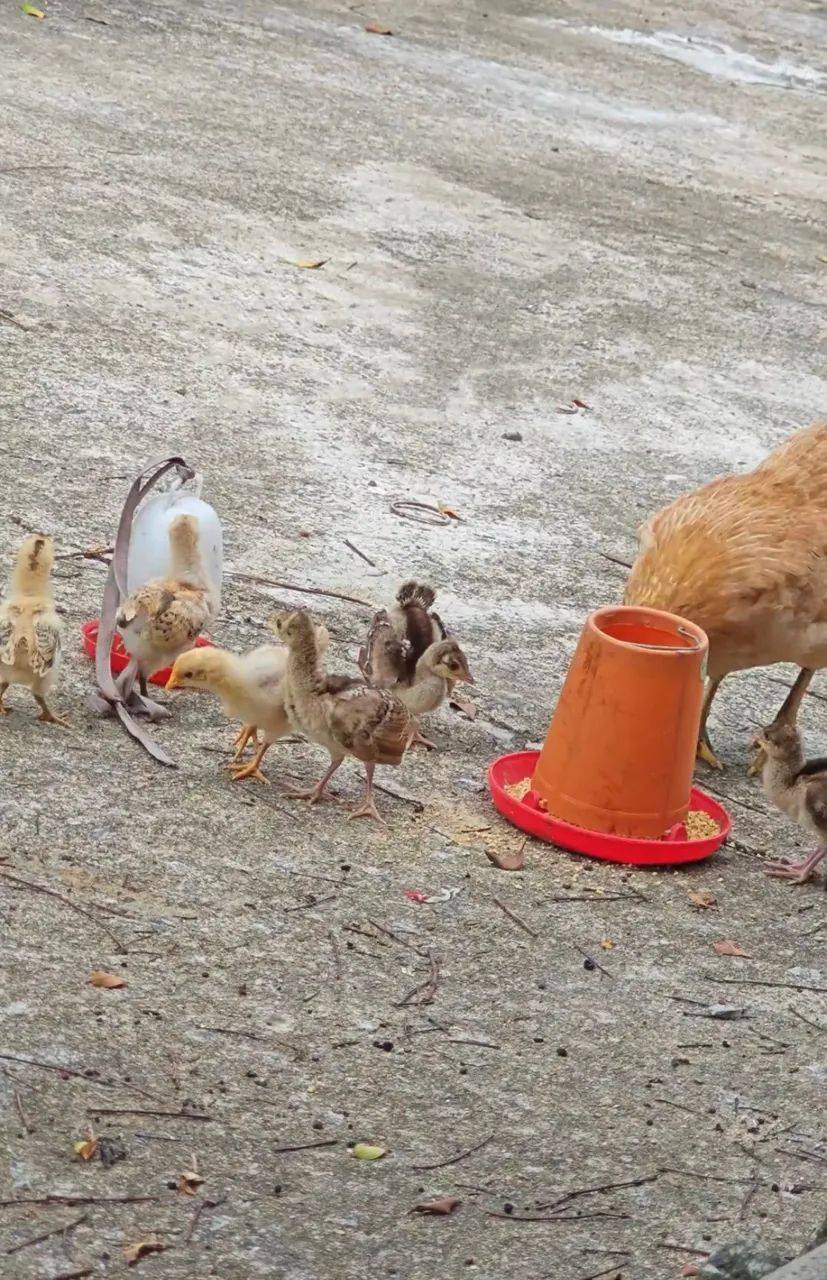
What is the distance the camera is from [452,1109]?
3904mm

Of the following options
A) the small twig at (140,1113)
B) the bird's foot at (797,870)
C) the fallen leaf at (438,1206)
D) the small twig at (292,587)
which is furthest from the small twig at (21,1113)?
the small twig at (292,587)

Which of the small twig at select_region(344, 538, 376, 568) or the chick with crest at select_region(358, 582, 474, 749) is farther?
the small twig at select_region(344, 538, 376, 568)

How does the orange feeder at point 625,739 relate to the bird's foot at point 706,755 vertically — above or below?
above

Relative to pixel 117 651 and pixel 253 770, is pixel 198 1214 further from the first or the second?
pixel 117 651

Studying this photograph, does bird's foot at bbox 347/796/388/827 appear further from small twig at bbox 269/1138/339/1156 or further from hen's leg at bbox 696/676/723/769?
small twig at bbox 269/1138/339/1156

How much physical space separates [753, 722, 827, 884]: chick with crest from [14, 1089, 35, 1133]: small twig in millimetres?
2478

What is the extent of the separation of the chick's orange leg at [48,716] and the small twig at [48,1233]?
2.06 meters

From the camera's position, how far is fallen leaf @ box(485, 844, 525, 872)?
5016 millimetres

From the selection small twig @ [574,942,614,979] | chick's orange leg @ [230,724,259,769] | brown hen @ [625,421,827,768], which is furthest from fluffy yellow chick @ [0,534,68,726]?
brown hen @ [625,421,827,768]

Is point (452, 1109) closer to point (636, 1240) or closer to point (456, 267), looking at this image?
point (636, 1240)

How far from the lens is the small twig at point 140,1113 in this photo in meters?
3.63

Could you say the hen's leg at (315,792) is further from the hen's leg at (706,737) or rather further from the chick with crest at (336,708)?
the hen's leg at (706,737)

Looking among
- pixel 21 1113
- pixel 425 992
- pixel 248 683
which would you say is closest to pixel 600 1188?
pixel 425 992

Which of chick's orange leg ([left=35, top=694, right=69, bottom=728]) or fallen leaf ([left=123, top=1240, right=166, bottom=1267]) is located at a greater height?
fallen leaf ([left=123, top=1240, right=166, bottom=1267])
